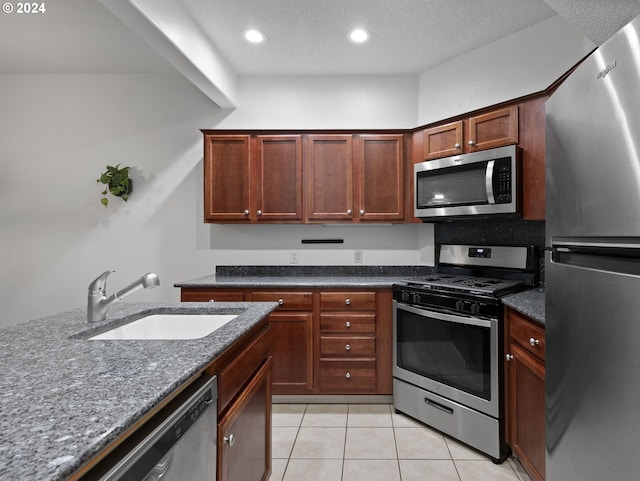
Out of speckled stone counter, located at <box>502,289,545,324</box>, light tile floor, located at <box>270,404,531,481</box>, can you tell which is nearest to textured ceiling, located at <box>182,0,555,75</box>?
speckled stone counter, located at <box>502,289,545,324</box>

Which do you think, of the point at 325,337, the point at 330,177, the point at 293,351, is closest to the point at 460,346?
the point at 325,337

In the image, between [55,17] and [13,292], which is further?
[13,292]

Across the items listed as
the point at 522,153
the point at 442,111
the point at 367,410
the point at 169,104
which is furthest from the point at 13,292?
the point at 522,153

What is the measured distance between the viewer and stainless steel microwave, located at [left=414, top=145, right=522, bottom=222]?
7.52 ft

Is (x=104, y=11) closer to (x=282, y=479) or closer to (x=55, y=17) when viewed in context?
(x=55, y=17)

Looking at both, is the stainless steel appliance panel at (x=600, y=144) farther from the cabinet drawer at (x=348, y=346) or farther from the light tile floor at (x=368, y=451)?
the cabinet drawer at (x=348, y=346)

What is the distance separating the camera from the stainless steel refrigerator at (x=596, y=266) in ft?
2.74

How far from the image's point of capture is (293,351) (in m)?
2.75

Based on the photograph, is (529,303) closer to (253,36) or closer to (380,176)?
(380,176)

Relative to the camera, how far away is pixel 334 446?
7.28 ft

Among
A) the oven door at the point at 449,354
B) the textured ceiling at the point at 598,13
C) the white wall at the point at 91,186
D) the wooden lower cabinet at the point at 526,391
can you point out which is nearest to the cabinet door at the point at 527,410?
the wooden lower cabinet at the point at 526,391

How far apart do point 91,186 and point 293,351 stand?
250 cm

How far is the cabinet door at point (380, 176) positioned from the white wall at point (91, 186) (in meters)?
1.52

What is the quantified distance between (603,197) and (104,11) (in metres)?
2.98
